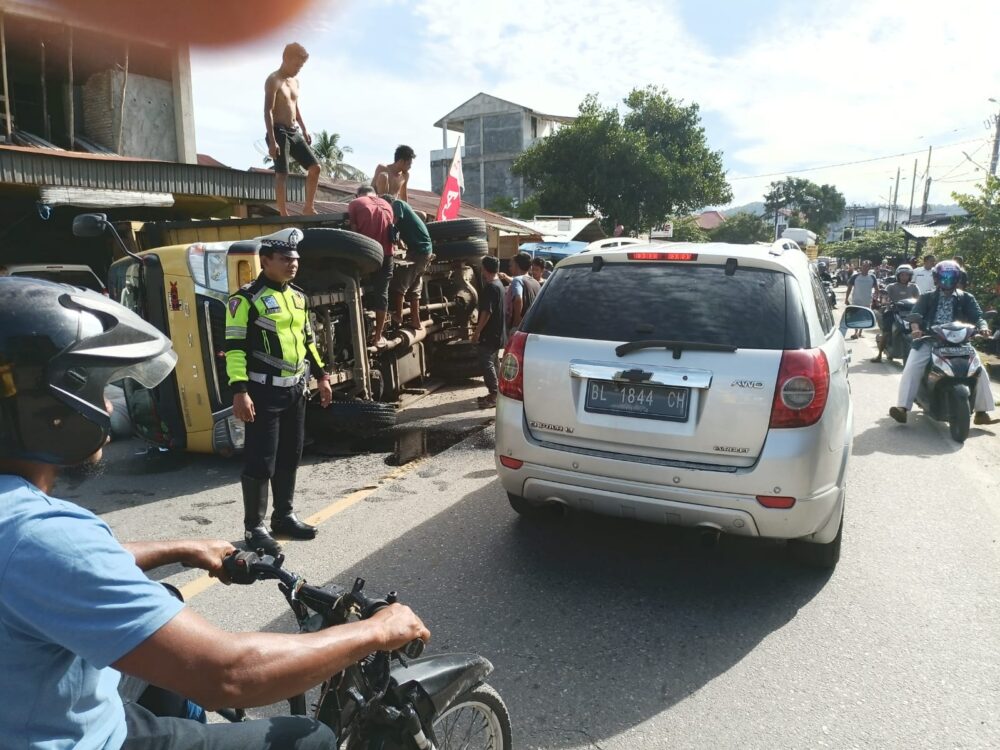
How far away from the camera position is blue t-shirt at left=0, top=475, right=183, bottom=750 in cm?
109

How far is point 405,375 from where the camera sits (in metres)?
8.19

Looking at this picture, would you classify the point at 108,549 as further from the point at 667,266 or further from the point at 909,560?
the point at 909,560

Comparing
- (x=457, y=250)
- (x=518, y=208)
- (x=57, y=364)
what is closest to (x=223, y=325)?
(x=457, y=250)

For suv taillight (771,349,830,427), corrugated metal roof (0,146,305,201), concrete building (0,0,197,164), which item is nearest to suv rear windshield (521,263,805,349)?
suv taillight (771,349,830,427)

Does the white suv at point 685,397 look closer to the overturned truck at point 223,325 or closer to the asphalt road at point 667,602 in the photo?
the asphalt road at point 667,602

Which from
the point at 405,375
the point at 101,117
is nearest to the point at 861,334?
the point at 405,375

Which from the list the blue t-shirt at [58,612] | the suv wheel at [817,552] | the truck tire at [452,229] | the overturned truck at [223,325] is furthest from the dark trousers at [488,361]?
the blue t-shirt at [58,612]

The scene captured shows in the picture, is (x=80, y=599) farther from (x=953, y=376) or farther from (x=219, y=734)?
(x=953, y=376)

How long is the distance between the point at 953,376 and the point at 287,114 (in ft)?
24.8

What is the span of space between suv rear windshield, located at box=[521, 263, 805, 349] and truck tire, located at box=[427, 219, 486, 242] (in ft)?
17.2

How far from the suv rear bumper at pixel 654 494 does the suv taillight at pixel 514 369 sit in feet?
0.24

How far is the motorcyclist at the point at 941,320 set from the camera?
289 inches

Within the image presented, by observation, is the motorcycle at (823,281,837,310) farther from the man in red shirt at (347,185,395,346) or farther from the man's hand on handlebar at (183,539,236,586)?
the man's hand on handlebar at (183,539,236,586)

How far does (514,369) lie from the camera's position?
3.95 m
